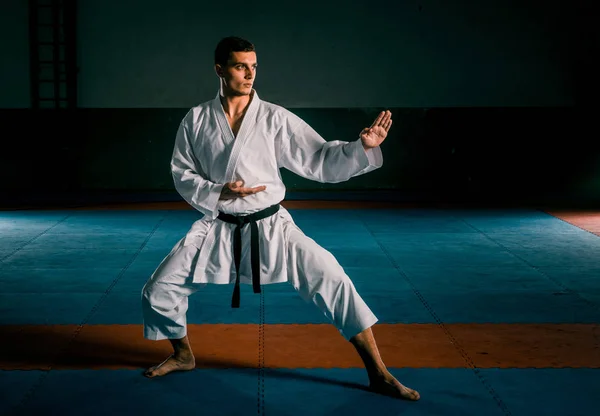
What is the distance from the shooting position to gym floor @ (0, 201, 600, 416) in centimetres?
328

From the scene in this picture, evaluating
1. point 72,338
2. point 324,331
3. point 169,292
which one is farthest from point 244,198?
point 72,338

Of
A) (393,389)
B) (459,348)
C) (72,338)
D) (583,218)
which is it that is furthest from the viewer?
(583,218)

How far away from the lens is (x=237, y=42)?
341 centimetres

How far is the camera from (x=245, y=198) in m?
3.46

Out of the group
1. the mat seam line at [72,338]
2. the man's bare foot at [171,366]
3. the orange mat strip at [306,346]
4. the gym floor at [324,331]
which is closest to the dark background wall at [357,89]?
the gym floor at [324,331]

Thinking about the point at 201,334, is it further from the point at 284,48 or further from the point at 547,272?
the point at 284,48

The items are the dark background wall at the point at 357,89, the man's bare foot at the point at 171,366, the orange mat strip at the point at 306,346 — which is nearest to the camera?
the man's bare foot at the point at 171,366

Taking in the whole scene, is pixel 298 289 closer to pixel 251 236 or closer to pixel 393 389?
pixel 251 236

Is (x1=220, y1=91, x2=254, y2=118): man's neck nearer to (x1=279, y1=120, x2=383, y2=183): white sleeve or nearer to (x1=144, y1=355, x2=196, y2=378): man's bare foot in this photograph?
(x1=279, y1=120, x2=383, y2=183): white sleeve

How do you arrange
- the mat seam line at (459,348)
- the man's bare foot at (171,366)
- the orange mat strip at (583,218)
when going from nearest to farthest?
the mat seam line at (459,348) → the man's bare foot at (171,366) → the orange mat strip at (583,218)

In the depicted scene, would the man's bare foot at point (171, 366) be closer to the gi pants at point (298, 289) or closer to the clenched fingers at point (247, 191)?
the gi pants at point (298, 289)

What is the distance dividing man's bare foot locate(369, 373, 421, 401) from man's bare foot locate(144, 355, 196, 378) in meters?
0.85

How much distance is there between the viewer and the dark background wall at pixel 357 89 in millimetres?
10219

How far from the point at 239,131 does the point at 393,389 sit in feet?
4.10
